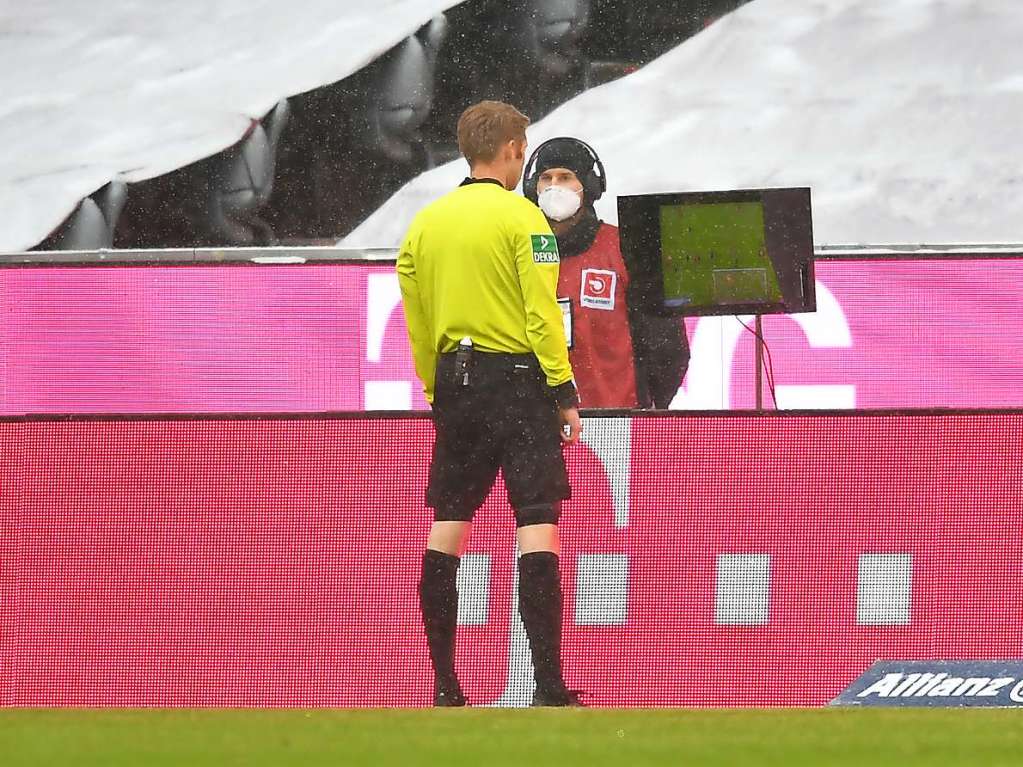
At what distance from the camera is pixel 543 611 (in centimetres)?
361

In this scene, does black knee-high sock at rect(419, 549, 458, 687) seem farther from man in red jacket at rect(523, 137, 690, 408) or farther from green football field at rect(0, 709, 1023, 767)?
man in red jacket at rect(523, 137, 690, 408)

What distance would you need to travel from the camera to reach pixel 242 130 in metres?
7.73

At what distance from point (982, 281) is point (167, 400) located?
3270mm

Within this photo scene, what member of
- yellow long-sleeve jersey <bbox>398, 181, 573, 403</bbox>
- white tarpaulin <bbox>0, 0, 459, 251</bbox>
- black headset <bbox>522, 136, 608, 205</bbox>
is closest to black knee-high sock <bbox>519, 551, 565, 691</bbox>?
yellow long-sleeve jersey <bbox>398, 181, 573, 403</bbox>

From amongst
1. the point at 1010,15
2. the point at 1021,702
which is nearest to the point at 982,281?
the point at 1010,15

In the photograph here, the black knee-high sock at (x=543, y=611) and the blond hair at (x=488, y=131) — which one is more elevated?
the blond hair at (x=488, y=131)

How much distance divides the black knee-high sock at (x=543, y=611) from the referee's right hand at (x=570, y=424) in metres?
0.24

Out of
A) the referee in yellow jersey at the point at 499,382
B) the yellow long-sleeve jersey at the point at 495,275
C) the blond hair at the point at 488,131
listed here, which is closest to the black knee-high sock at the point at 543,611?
the referee in yellow jersey at the point at 499,382

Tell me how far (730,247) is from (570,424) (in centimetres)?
121

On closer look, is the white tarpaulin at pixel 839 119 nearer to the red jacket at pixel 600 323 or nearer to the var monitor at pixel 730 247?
the red jacket at pixel 600 323

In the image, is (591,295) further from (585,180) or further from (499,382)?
(499,382)

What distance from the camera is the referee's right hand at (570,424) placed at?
3.60 meters

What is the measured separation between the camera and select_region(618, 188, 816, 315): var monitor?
4636mm

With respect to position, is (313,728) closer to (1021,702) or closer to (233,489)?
(233,489)
